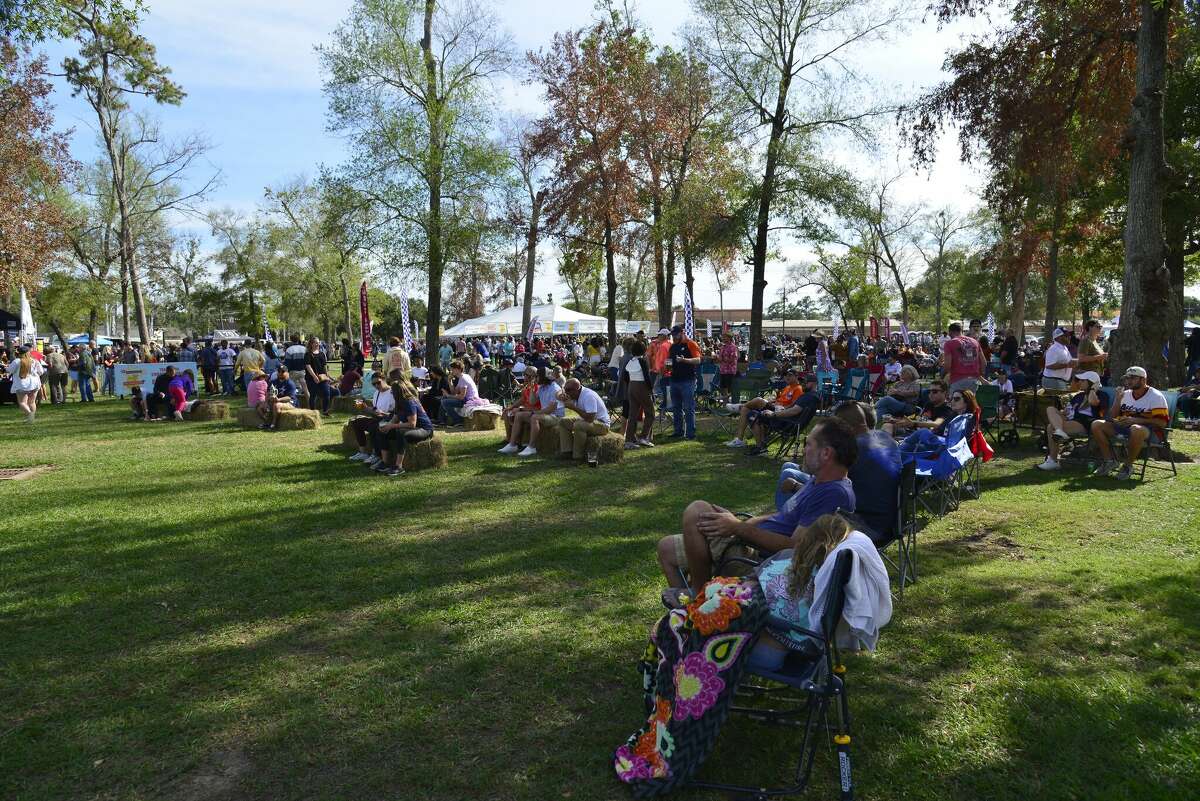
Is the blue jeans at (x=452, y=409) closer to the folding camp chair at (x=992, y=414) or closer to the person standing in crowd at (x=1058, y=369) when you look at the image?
the folding camp chair at (x=992, y=414)

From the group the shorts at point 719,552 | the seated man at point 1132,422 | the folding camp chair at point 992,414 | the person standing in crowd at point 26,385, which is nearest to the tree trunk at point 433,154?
the person standing in crowd at point 26,385

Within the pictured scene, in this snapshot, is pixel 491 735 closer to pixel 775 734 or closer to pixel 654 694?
pixel 654 694

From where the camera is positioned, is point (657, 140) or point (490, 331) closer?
point (657, 140)

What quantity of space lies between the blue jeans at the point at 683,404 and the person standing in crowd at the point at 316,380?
8.97 meters

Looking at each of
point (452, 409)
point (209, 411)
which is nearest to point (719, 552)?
point (452, 409)

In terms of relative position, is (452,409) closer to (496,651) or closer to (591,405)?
(591,405)

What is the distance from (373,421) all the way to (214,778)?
23.2 ft

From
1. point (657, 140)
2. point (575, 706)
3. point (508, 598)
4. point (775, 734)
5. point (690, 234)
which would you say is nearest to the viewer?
point (775, 734)

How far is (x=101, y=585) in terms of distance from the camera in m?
5.30

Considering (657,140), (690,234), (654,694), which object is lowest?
(654,694)

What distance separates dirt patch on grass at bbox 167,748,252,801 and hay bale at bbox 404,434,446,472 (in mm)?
6184

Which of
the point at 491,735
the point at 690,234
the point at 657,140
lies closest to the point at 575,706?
the point at 491,735

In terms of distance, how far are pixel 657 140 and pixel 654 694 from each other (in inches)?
870

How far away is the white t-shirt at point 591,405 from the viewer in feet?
32.7
